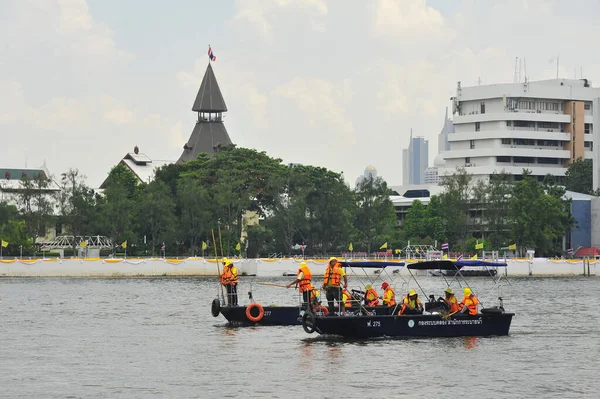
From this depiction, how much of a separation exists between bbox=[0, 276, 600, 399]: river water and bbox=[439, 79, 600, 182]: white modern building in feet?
368

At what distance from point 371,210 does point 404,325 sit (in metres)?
87.6

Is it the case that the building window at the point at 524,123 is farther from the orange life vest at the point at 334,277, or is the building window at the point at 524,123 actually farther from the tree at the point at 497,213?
the orange life vest at the point at 334,277

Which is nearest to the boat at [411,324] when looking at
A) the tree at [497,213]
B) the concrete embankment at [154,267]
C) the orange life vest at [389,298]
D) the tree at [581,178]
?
the orange life vest at [389,298]

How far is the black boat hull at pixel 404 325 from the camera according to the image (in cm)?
4297

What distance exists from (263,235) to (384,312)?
262 ft

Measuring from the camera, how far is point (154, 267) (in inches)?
4609

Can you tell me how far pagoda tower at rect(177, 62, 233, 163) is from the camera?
177125 millimetres

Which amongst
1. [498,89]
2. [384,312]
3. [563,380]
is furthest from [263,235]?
[563,380]

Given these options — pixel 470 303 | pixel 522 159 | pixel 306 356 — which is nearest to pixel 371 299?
pixel 470 303

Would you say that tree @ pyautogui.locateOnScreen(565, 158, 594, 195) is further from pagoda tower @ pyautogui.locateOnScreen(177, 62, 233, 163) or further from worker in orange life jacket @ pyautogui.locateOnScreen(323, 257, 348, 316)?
worker in orange life jacket @ pyautogui.locateOnScreen(323, 257, 348, 316)

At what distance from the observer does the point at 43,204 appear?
12900 centimetres

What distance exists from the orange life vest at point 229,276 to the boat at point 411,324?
623 centimetres

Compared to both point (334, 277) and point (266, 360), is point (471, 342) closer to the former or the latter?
point (334, 277)

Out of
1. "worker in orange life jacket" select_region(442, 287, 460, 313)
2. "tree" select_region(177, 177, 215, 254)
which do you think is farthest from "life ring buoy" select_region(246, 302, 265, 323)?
"tree" select_region(177, 177, 215, 254)
